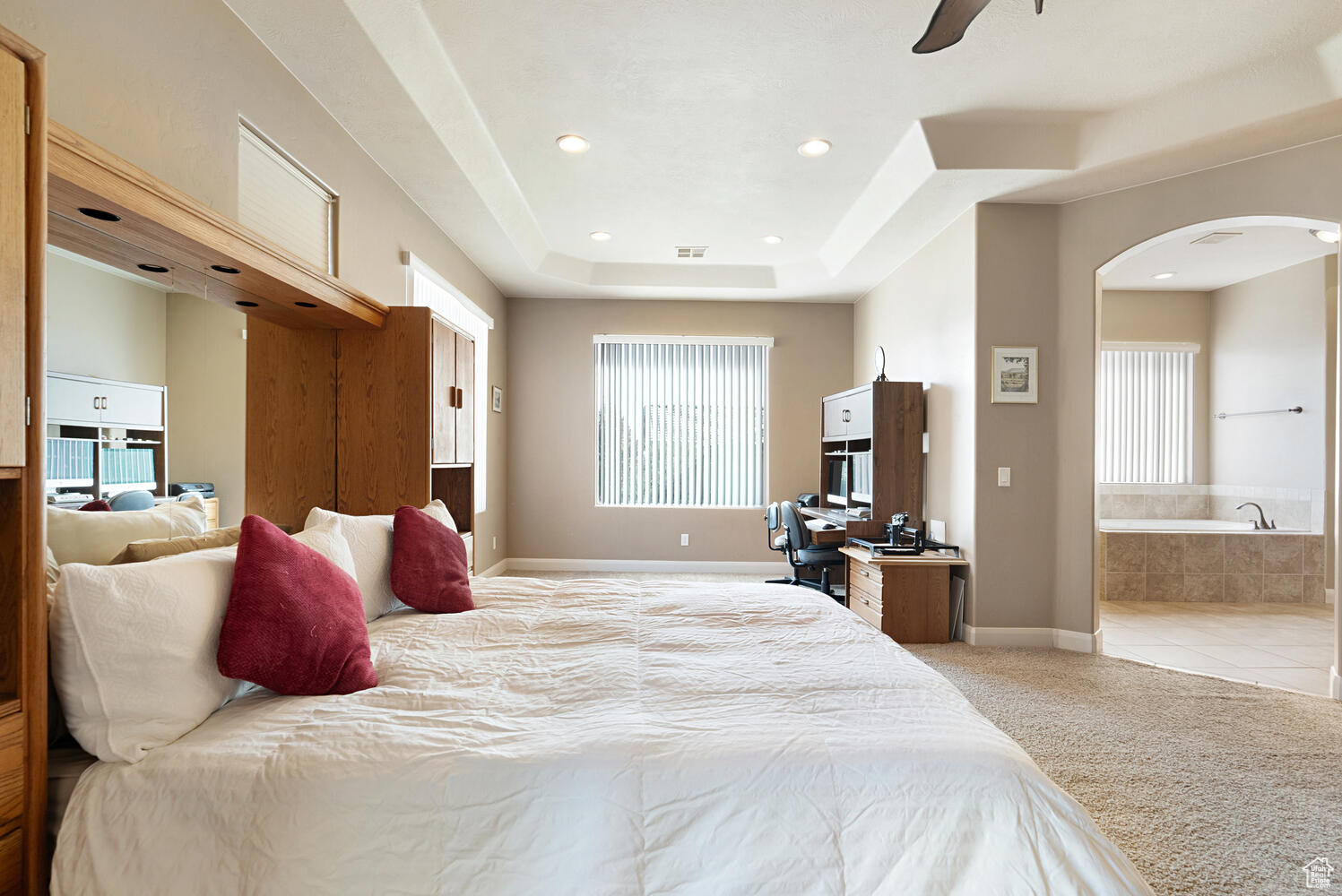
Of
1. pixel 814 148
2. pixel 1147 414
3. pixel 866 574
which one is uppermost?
pixel 814 148

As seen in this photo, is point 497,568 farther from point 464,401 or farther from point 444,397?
point 444,397

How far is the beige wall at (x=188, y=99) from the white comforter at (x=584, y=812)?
1.65 meters

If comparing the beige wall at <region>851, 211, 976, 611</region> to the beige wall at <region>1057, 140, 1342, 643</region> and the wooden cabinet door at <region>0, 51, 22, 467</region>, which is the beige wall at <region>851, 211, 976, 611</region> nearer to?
the beige wall at <region>1057, 140, 1342, 643</region>

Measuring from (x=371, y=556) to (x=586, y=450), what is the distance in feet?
14.4

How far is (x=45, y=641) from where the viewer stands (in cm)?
119

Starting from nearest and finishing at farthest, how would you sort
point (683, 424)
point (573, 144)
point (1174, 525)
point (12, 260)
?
point (12, 260)
point (573, 144)
point (1174, 525)
point (683, 424)

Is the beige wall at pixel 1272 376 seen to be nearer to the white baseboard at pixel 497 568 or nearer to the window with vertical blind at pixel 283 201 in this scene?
the white baseboard at pixel 497 568

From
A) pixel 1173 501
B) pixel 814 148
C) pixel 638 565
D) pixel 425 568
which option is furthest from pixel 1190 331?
pixel 425 568

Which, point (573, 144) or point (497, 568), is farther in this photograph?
point (497, 568)

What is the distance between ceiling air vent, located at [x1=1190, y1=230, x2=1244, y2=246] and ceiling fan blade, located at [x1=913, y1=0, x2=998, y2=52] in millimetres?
3889

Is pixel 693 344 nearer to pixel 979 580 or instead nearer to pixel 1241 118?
pixel 979 580

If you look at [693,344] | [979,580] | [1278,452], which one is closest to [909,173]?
[979,580]

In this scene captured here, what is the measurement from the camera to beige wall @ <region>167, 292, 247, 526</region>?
1903 mm

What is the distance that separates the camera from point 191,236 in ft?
5.91
